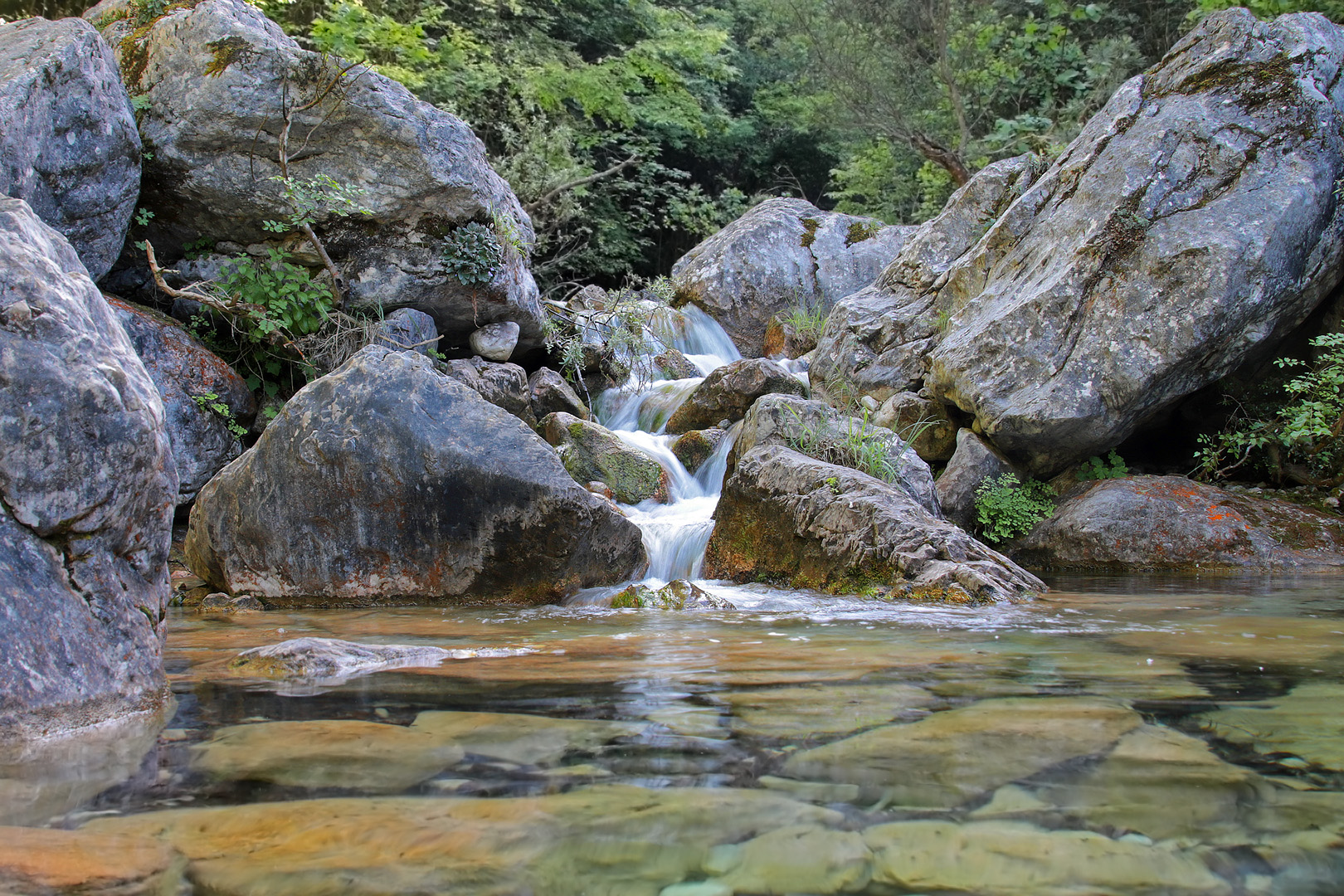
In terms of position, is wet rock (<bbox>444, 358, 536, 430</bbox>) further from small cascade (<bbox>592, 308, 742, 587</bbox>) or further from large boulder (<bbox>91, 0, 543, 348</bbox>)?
small cascade (<bbox>592, 308, 742, 587</bbox>)

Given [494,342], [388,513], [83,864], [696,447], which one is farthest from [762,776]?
[494,342]

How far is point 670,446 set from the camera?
360 inches

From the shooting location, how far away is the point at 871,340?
1042cm

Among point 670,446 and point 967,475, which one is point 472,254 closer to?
point 670,446

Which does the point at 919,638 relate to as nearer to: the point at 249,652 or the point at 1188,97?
the point at 249,652

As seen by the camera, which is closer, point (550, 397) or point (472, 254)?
point (472, 254)

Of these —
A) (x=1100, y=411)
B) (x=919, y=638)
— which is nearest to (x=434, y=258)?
(x=1100, y=411)

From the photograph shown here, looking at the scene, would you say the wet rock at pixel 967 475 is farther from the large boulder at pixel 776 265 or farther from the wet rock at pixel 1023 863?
the wet rock at pixel 1023 863

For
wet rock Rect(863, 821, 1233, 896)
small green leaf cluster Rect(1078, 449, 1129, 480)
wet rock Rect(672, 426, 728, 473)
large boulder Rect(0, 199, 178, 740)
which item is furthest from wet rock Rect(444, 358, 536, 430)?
wet rock Rect(863, 821, 1233, 896)

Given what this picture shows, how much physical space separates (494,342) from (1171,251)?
658cm

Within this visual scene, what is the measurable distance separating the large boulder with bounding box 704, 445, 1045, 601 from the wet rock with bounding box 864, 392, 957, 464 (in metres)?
2.79

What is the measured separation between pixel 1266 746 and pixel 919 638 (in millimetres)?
1672

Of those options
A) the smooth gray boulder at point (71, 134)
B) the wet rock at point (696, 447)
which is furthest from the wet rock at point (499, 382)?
the smooth gray boulder at point (71, 134)

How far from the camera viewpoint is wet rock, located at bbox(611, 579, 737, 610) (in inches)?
199
